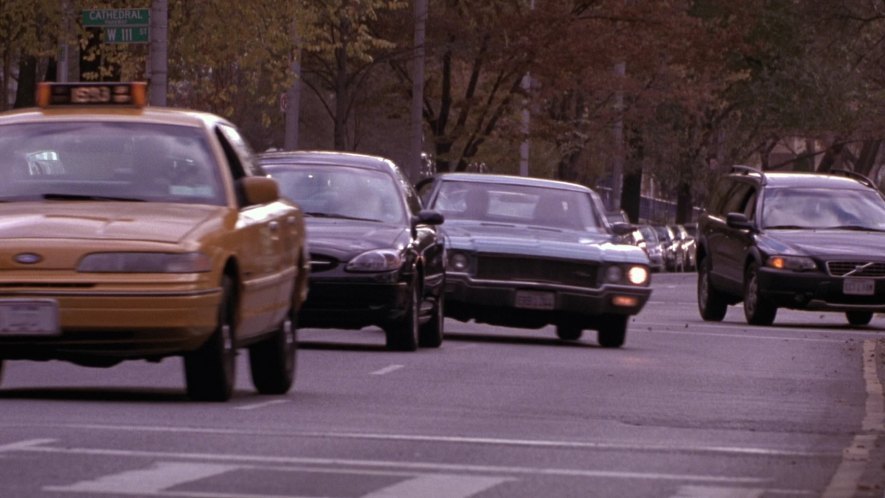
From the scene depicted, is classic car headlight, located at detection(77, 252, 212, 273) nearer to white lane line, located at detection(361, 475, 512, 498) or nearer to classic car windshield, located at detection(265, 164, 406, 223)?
white lane line, located at detection(361, 475, 512, 498)

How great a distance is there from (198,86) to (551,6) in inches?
355

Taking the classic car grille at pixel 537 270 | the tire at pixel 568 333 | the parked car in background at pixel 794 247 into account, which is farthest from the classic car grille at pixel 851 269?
the classic car grille at pixel 537 270

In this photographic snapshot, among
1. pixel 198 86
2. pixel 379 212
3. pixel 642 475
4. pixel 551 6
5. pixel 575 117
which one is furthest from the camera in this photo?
pixel 575 117

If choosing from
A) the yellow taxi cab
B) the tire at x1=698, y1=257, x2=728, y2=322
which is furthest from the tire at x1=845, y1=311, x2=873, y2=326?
the yellow taxi cab

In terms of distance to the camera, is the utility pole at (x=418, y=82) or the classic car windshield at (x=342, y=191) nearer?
the classic car windshield at (x=342, y=191)

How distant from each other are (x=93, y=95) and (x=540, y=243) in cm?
808

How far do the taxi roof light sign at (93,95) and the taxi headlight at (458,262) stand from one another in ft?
24.9

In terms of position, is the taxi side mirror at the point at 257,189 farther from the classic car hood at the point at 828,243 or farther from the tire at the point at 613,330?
the classic car hood at the point at 828,243

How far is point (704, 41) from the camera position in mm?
51750

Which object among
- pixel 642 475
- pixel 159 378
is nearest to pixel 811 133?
pixel 159 378

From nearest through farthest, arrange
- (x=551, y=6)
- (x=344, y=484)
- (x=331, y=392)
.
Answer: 1. (x=344, y=484)
2. (x=331, y=392)
3. (x=551, y=6)

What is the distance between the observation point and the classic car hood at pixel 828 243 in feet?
83.0

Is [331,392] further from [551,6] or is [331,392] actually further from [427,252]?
[551,6]

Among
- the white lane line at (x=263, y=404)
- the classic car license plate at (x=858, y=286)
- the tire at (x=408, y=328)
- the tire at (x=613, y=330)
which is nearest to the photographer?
the white lane line at (x=263, y=404)
